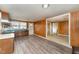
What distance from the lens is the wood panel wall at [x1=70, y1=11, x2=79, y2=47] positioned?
5.20m

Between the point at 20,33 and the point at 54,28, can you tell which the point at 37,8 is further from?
the point at 54,28

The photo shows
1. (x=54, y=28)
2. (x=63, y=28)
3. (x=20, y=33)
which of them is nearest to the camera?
(x=20, y=33)

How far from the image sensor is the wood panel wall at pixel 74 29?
5.20m

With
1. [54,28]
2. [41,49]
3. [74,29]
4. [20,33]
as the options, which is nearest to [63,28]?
[54,28]

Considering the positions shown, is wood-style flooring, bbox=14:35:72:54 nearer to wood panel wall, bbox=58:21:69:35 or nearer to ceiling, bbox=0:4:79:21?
ceiling, bbox=0:4:79:21

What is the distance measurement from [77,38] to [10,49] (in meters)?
4.00

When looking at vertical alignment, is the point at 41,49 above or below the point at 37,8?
below

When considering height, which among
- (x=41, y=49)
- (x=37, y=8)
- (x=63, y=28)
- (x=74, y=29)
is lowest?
(x=41, y=49)

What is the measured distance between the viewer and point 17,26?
1187cm

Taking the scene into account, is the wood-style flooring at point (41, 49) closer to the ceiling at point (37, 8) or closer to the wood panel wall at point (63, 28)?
the ceiling at point (37, 8)

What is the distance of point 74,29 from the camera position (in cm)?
539

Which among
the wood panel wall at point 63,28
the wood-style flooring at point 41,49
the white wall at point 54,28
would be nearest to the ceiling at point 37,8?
the wood-style flooring at point 41,49
